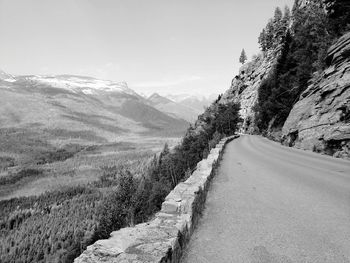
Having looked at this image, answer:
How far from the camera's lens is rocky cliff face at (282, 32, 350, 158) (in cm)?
1873

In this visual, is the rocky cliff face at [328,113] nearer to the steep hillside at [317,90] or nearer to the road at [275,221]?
the steep hillside at [317,90]

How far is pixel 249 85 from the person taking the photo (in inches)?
3383

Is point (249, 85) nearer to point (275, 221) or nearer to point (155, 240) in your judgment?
point (275, 221)

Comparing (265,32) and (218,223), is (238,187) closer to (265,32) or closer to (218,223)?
(218,223)

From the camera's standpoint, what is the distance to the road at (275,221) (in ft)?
17.6

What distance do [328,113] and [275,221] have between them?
17.2 meters

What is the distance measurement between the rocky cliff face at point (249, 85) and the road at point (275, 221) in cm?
5548

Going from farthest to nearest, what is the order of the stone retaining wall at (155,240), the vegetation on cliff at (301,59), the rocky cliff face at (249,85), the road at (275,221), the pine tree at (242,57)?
the pine tree at (242,57) → the rocky cliff face at (249,85) → the vegetation on cliff at (301,59) → the road at (275,221) → the stone retaining wall at (155,240)

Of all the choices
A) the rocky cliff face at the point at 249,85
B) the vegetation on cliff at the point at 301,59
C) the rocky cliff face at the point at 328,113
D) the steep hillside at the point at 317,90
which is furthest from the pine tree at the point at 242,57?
the rocky cliff face at the point at 328,113

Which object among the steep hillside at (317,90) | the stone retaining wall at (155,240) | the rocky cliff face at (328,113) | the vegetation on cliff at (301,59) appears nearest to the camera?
the stone retaining wall at (155,240)

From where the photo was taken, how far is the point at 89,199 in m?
138

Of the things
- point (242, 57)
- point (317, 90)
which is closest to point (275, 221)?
point (317, 90)

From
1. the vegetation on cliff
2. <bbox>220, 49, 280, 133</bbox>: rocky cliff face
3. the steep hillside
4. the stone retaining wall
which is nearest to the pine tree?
<bbox>220, 49, 280, 133</bbox>: rocky cliff face

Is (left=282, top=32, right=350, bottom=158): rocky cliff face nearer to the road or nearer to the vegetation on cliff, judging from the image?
the vegetation on cliff
